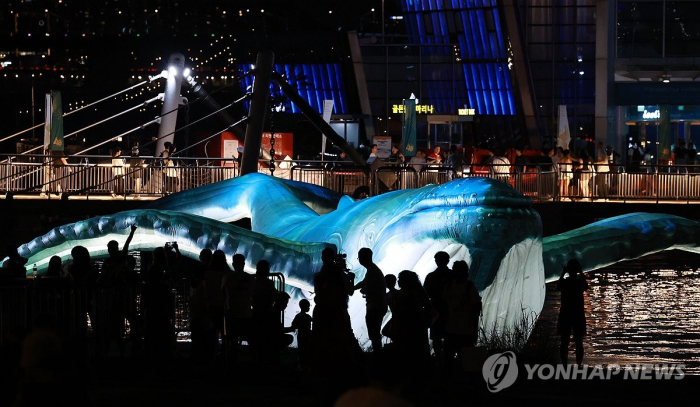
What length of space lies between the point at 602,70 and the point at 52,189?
32.4m

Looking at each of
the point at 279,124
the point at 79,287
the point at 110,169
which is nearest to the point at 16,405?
the point at 79,287

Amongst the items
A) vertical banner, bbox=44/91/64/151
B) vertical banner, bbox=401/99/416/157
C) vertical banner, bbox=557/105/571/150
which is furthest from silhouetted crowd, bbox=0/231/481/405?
vertical banner, bbox=557/105/571/150

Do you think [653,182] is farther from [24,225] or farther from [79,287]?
[79,287]

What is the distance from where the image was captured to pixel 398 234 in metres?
16.7

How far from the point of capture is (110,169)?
34.0 m

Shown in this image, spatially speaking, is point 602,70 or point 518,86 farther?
point 518,86

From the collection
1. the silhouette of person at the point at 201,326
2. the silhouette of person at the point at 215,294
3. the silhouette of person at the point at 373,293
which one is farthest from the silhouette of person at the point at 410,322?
the silhouette of person at the point at 201,326

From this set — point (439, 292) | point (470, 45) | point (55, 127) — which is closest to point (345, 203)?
point (439, 292)

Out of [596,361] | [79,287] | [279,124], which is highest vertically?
[279,124]

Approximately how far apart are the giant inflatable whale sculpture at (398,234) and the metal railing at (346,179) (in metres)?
9.43

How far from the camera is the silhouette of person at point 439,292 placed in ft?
44.6

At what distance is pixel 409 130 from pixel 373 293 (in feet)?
72.6

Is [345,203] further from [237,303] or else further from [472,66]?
[472,66]

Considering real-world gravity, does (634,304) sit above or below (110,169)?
below
